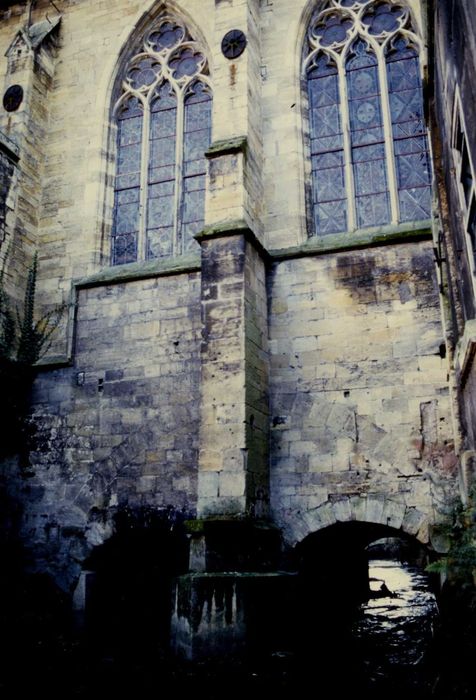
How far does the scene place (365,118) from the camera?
9258 mm

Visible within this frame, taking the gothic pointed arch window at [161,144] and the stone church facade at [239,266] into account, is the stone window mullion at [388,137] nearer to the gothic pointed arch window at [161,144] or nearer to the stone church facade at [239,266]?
the stone church facade at [239,266]

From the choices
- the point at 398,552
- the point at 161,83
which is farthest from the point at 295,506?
the point at 398,552

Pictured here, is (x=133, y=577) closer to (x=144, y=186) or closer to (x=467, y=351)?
(x=467, y=351)

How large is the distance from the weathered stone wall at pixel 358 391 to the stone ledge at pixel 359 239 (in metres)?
0.11

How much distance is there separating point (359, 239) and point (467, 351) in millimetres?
3361

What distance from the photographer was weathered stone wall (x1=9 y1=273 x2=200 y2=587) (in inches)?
325

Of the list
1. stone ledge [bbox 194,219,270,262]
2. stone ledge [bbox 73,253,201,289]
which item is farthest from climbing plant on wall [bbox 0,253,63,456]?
stone ledge [bbox 194,219,270,262]

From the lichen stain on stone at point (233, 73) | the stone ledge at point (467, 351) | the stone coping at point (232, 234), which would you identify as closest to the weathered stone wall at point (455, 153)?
the stone ledge at point (467, 351)

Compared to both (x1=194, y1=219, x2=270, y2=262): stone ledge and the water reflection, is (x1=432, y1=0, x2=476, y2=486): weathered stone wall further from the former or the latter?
(x1=194, y1=219, x2=270, y2=262): stone ledge

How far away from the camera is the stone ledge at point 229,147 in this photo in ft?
26.9

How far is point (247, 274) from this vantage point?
25.4 feet

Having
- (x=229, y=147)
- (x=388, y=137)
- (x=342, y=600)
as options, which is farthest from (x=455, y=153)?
(x=342, y=600)

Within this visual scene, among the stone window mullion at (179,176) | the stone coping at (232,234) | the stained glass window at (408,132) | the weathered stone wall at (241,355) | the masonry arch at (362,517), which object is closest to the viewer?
the masonry arch at (362,517)

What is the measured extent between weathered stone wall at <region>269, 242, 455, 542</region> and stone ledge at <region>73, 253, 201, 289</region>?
1315 mm
